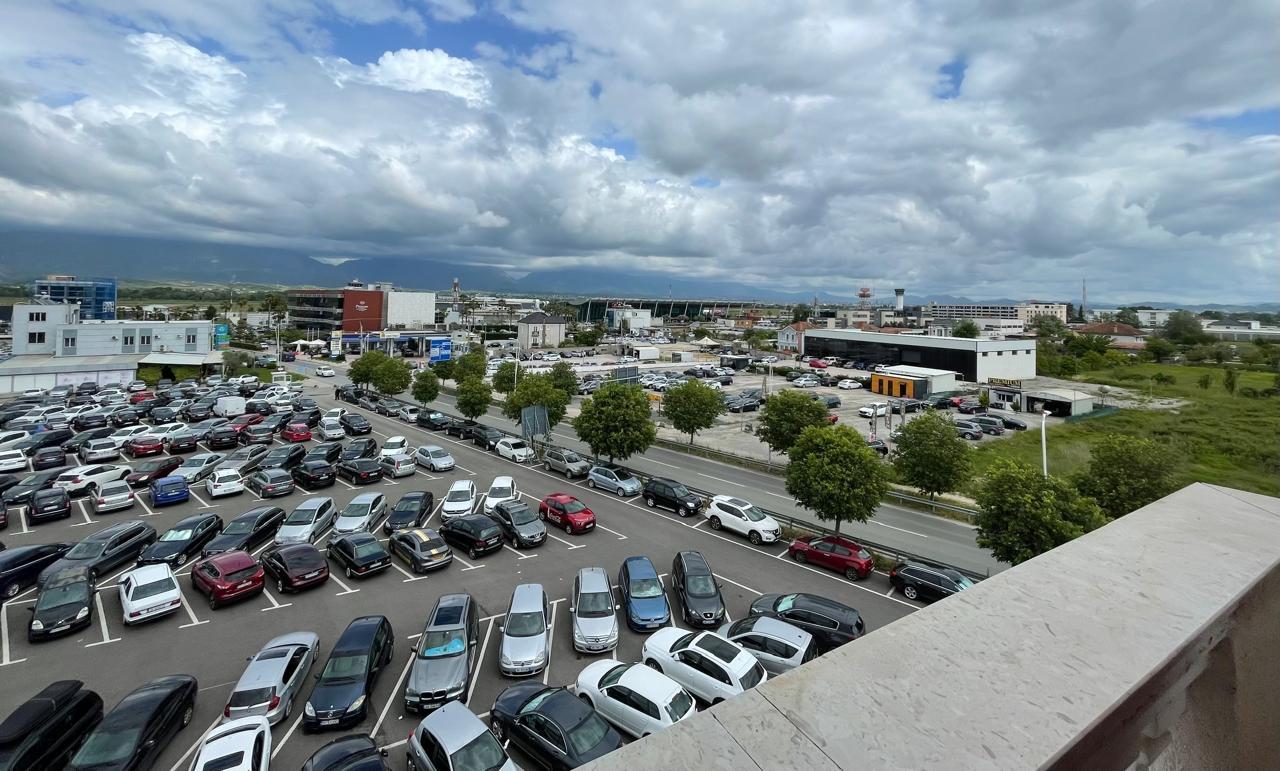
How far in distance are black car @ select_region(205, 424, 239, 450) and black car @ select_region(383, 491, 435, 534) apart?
1554cm

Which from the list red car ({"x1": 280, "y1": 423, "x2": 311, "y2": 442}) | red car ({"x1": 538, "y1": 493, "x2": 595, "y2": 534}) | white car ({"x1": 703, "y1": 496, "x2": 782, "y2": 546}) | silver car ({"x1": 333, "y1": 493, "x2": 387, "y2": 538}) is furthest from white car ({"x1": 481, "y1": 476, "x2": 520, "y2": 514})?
red car ({"x1": 280, "y1": 423, "x2": 311, "y2": 442})

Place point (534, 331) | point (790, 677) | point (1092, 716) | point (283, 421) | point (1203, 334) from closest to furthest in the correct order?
1. point (1092, 716)
2. point (790, 677)
3. point (283, 421)
4. point (1203, 334)
5. point (534, 331)

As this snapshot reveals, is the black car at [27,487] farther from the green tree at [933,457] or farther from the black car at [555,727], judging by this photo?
the green tree at [933,457]

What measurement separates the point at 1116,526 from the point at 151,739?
1239 cm

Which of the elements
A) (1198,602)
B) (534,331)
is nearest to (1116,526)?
(1198,602)

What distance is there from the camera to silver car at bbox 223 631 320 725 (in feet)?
31.2

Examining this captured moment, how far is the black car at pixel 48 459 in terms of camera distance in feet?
84.6

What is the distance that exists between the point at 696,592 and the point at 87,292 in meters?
134

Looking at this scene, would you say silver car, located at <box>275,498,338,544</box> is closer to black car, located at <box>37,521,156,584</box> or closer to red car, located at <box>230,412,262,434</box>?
black car, located at <box>37,521,156,584</box>

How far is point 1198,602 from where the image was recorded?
7.27 ft

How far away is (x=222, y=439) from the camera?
97.0ft

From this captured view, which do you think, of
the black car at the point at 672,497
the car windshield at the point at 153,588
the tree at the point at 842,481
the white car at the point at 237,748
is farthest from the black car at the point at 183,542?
the tree at the point at 842,481

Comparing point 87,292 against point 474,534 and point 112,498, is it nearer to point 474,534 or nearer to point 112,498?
point 112,498

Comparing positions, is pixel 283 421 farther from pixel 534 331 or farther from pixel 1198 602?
pixel 534 331
